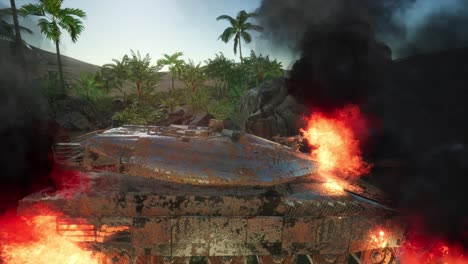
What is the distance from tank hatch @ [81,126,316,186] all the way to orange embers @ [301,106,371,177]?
1.82 m

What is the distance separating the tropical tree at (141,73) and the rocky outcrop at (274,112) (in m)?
10.8

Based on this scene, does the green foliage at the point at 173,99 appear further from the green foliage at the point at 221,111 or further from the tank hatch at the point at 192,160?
the tank hatch at the point at 192,160

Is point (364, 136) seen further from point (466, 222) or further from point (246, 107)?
point (246, 107)

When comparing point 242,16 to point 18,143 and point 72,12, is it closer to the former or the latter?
point 72,12

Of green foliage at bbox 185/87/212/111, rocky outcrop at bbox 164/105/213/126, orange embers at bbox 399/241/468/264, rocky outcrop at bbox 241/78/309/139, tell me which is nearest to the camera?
orange embers at bbox 399/241/468/264

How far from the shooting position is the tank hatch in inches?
172

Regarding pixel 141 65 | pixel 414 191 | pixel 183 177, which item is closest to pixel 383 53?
pixel 414 191

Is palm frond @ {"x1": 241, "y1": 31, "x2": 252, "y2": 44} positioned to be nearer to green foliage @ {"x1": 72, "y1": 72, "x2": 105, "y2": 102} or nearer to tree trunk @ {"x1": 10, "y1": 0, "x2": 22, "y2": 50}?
green foliage @ {"x1": 72, "y1": 72, "x2": 105, "y2": 102}

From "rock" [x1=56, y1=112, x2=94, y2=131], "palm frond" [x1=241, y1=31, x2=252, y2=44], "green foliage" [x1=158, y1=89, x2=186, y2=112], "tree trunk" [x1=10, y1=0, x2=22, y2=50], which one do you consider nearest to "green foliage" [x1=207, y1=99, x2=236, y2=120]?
"green foliage" [x1=158, y1=89, x2=186, y2=112]

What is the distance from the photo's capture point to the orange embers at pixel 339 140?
249 inches

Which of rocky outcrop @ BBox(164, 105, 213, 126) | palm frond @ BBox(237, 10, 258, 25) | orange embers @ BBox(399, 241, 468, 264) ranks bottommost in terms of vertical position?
orange embers @ BBox(399, 241, 468, 264)

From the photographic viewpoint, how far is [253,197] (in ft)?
13.6

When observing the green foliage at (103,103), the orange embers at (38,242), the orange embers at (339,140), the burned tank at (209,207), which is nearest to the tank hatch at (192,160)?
the burned tank at (209,207)

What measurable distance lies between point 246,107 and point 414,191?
13386mm
